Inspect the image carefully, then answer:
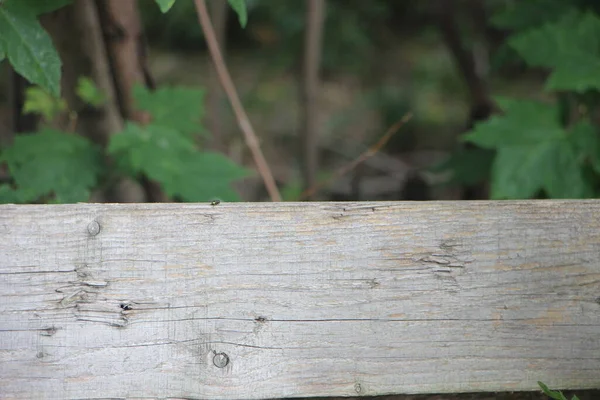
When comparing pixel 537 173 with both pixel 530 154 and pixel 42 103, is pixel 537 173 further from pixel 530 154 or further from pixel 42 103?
pixel 42 103

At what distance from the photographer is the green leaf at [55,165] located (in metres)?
2.05

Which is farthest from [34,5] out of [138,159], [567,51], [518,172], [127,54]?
[567,51]

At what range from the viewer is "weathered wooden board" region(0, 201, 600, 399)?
1.27 m

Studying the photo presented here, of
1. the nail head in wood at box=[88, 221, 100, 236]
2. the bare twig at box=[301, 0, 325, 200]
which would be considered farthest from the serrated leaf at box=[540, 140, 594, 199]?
the nail head in wood at box=[88, 221, 100, 236]

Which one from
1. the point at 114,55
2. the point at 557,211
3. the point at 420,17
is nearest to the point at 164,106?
the point at 114,55

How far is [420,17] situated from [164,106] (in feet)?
11.4

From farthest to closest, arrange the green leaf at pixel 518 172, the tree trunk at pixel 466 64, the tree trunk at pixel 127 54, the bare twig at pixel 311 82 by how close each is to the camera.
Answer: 1. the tree trunk at pixel 466 64
2. the bare twig at pixel 311 82
3. the tree trunk at pixel 127 54
4. the green leaf at pixel 518 172

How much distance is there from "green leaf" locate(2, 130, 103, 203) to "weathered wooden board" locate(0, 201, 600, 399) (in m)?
0.78

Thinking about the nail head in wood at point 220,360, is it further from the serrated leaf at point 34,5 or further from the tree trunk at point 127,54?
the tree trunk at point 127,54

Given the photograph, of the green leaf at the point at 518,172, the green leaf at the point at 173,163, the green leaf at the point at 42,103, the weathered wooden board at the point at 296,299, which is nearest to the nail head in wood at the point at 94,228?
the weathered wooden board at the point at 296,299

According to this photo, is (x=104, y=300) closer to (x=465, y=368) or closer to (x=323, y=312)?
(x=323, y=312)

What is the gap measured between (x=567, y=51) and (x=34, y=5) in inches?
65.0

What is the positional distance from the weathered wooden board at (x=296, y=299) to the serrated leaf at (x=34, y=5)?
0.59 m

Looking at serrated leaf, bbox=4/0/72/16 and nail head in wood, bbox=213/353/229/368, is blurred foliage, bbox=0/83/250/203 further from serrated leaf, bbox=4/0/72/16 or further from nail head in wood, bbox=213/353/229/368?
nail head in wood, bbox=213/353/229/368
